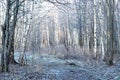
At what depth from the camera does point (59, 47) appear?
106 ft

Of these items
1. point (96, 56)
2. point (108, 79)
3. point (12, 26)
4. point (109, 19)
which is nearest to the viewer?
point (108, 79)

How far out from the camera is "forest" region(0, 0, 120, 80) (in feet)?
42.5

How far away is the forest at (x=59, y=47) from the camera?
13.0m

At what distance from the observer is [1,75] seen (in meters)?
12.3

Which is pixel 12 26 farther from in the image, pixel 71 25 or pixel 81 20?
pixel 71 25

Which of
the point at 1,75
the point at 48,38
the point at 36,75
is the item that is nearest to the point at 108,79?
the point at 36,75

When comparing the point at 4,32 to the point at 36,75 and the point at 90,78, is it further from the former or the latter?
the point at 90,78

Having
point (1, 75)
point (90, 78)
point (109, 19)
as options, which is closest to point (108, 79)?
point (90, 78)

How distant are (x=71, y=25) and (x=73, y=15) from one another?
2.35m

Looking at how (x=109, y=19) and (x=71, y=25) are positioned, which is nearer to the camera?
(x=109, y=19)

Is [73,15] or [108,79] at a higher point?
[73,15]

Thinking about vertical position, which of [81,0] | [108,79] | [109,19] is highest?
[81,0]

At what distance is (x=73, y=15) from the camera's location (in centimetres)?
4869

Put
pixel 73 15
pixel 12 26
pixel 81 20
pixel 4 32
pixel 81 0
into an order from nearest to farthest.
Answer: pixel 4 32 → pixel 12 26 → pixel 81 0 → pixel 81 20 → pixel 73 15
